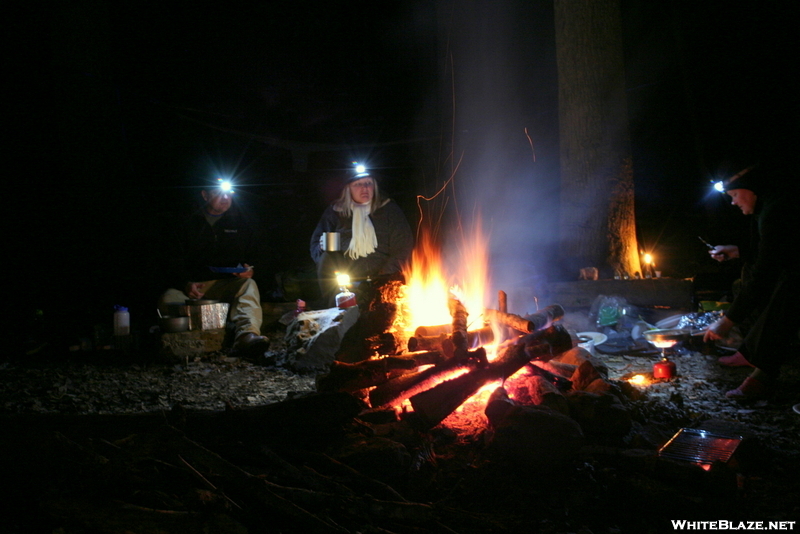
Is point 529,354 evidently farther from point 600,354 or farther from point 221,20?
point 221,20

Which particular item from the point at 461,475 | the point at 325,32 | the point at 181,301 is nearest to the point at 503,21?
the point at 325,32

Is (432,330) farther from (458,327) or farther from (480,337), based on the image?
(480,337)

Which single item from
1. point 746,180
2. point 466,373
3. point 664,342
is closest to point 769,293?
point 746,180

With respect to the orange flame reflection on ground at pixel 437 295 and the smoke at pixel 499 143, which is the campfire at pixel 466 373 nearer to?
the orange flame reflection on ground at pixel 437 295

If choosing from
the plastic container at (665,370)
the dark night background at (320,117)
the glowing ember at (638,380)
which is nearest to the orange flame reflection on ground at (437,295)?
the dark night background at (320,117)

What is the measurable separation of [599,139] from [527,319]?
3.78 meters

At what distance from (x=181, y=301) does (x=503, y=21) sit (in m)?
7.76

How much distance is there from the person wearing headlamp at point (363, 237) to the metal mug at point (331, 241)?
0.29 metres

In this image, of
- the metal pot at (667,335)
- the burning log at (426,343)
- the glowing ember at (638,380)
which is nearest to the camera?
the burning log at (426,343)

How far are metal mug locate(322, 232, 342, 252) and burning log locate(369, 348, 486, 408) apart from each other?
421 cm

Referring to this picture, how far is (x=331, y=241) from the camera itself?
277 inches

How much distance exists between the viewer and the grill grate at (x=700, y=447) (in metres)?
2.27

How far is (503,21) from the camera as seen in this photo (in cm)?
792

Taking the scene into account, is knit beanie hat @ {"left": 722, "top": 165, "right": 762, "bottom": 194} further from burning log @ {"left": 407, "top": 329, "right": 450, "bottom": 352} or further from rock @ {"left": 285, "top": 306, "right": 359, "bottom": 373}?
rock @ {"left": 285, "top": 306, "right": 359, "bottom": 373}
